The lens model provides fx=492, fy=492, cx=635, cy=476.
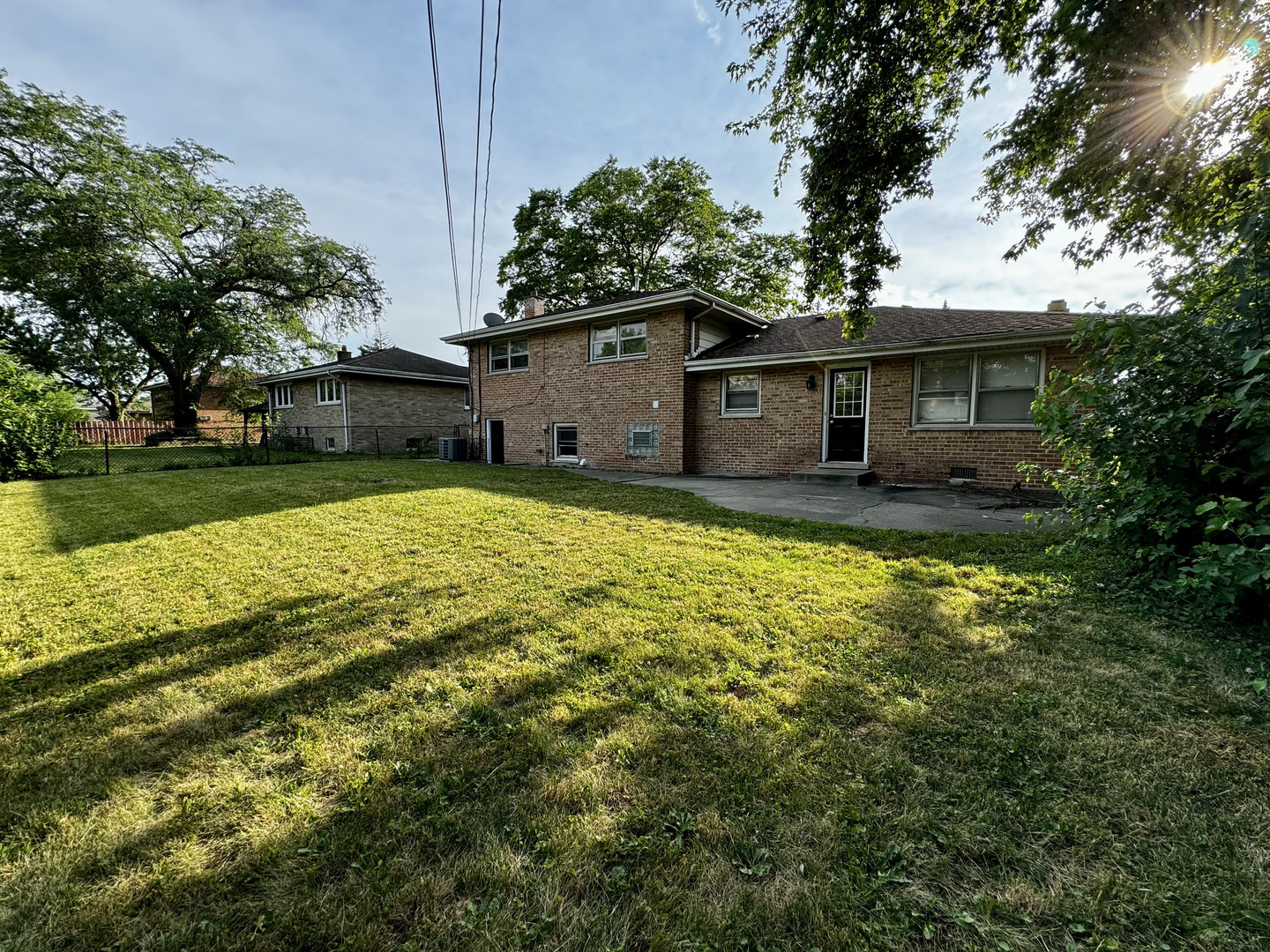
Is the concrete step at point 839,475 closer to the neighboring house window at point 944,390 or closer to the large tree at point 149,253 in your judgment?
the neighboring house window at point 944,390

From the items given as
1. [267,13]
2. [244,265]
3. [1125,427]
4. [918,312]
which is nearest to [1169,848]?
[1125,427]

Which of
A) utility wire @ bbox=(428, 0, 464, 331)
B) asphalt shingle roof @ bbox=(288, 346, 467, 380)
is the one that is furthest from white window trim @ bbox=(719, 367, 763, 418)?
asphalt shingle roof @ bbox=(288, 346, 467, 380)

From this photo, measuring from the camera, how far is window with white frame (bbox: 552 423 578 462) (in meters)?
14.7

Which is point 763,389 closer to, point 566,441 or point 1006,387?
point 1006,387

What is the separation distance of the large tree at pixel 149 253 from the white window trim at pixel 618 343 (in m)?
19.0

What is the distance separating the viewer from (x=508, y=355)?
16109 millimetres

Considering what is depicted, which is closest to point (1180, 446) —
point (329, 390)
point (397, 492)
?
point (397, 492)

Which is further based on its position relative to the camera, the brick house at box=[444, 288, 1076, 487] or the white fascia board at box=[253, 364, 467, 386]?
the white fascia board at box=[253, 364, 467, 386]

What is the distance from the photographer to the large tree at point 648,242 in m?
24.8

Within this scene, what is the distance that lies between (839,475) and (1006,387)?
11.0ft

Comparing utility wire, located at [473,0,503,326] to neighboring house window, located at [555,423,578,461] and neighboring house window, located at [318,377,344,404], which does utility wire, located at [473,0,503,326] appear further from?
neighboring house window, located at [318,377,344,404]

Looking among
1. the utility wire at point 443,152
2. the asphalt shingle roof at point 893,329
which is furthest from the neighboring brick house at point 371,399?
the asphalt shingle roof at point 893,329

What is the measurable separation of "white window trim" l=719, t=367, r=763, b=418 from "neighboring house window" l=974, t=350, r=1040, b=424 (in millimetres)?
4252

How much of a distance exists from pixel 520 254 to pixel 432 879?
28.8 m
